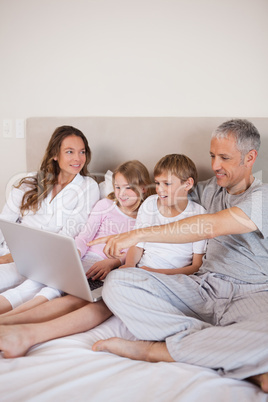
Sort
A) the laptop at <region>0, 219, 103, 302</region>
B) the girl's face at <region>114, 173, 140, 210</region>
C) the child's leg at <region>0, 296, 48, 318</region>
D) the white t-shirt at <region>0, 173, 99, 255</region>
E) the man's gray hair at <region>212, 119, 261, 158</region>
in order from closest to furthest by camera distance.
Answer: the laptop at <region>0, 219, 103, 302</region> < the child's leg at <region>0, 296, 48, 318</region> < the man's gray hair at <region>212, 119, 261, 158</region> < the girl's face at <region>114, 173, 140, 210</region> < the white t-shirt at <region>0, 173, 99, 255</region>

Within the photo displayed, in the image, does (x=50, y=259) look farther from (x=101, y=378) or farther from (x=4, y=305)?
(x=101, y=378)

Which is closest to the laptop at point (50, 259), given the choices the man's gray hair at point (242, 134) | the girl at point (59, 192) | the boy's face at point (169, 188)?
the girl at point (59, 192)

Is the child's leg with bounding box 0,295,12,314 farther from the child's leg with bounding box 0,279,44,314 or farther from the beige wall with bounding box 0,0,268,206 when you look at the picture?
the beige wall with bounding box 0,0,268,206

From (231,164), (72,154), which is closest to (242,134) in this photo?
(231,164)

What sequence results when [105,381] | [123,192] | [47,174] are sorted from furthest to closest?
[47,174] → [123,192] → [105,381]

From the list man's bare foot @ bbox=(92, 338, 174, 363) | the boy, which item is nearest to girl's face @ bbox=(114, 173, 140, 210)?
the boy

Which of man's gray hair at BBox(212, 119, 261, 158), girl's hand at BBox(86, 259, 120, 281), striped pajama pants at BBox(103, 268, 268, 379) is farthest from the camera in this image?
girl's hand at BBox(86, 259, 120, 281)

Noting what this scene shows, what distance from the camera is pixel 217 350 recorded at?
98cm

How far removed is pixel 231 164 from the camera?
1424 mm

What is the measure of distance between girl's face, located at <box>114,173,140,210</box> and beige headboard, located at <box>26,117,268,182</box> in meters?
0.26

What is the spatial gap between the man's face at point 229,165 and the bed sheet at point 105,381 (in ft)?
2.40

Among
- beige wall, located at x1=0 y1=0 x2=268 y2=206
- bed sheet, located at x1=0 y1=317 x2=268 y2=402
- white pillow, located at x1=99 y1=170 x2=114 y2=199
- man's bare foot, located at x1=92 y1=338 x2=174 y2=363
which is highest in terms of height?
beige wall, located at x1=0 y1=0 x2=268 y2=206

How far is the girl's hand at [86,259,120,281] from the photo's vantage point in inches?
59.9

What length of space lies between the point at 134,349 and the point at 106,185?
997mm
